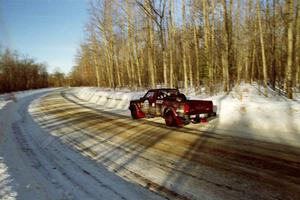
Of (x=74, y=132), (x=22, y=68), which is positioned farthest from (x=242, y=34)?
(x=22, y=68)

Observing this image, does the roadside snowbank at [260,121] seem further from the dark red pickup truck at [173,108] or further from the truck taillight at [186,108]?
the truck taillight at [186,108]

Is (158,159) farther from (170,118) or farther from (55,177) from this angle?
(170,118)

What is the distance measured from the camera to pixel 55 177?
515cm

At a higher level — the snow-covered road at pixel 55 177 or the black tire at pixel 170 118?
the black tire at pixel 170 118

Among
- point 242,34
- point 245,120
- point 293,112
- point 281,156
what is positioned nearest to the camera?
point 281,156

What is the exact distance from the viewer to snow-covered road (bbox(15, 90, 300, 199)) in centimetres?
424

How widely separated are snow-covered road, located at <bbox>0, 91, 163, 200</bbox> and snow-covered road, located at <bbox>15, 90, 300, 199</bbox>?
2cm

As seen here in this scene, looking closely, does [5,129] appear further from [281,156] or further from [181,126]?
[281,156]

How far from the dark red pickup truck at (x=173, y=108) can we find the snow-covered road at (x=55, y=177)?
4.47 meters

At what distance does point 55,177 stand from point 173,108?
5897 mm

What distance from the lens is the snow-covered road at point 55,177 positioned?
4.27m

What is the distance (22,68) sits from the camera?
72.1m

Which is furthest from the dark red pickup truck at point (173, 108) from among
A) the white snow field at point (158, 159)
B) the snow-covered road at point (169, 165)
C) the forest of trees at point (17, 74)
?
the forest of trees at point (17, 74)

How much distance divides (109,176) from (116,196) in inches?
38.0
